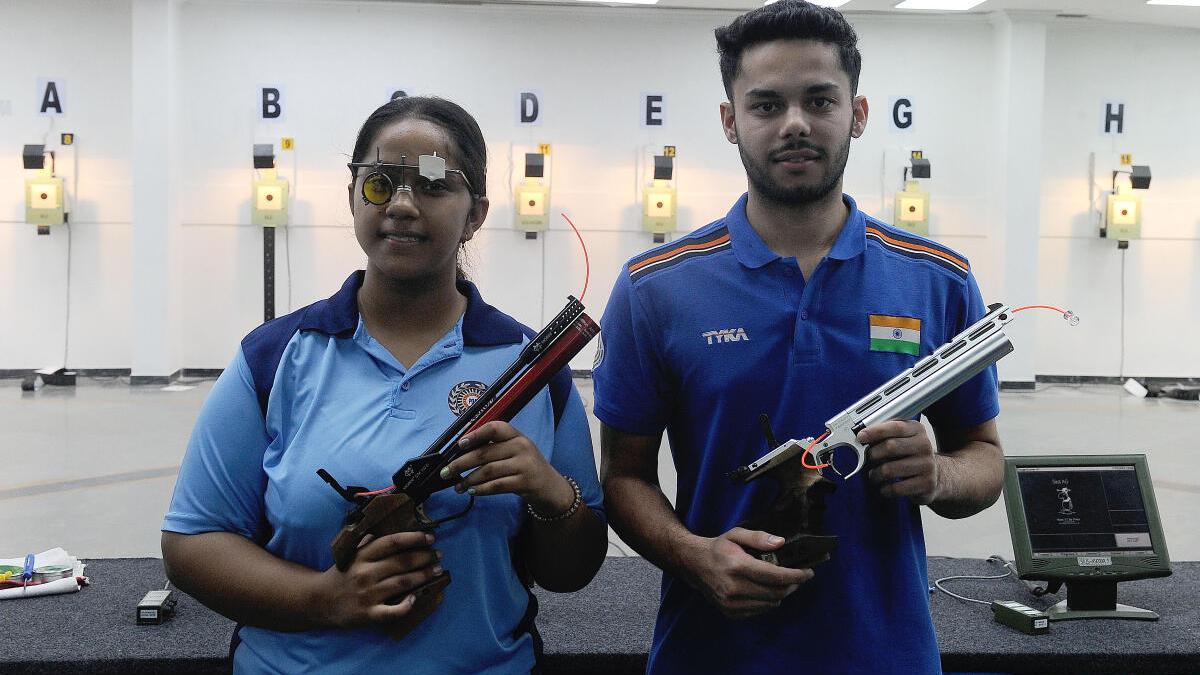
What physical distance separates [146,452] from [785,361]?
573 centimetres

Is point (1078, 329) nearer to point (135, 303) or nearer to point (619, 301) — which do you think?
point (135, 303)

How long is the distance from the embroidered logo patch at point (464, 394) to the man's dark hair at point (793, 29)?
0.60 metres

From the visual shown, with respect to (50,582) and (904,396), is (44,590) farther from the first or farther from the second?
(904,396)

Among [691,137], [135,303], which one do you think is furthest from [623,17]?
[135,303]

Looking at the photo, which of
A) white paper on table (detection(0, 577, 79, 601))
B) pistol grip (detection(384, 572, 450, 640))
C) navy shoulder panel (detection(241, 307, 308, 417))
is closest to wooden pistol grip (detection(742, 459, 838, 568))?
pistol grip (detection(384, 572, 450, 640))

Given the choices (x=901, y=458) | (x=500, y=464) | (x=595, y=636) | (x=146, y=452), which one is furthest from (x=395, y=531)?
(x=146, y=452)

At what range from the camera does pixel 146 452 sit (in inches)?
251

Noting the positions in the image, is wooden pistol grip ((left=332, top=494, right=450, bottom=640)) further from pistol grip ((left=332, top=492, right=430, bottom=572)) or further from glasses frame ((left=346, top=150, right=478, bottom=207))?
glasses frame ((left=346, top=150, right=478, bottom=207))

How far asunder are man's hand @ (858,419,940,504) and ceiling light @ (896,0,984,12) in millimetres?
8694

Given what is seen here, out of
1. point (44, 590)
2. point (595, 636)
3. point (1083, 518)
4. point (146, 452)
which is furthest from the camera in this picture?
point (146, 452)

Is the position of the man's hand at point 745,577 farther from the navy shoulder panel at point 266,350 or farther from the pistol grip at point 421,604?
the navy shoulder panel at point 266,350

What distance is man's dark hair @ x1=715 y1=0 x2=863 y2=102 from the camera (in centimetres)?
159

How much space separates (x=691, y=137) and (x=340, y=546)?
892cm

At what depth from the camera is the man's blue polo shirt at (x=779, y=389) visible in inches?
61.9
